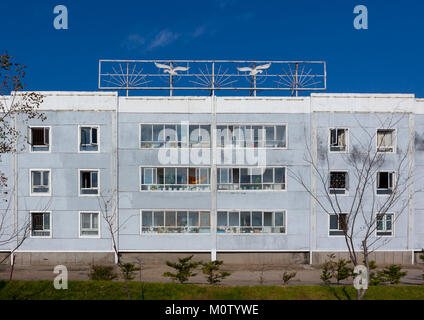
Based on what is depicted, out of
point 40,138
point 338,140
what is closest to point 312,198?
point 338,140

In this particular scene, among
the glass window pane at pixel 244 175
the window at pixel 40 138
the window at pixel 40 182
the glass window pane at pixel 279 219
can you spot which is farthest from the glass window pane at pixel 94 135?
the glass window pane at pixel 279 219

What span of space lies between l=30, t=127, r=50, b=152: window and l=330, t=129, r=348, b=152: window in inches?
865

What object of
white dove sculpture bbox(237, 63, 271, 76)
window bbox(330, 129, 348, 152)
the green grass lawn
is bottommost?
the green grass lawn

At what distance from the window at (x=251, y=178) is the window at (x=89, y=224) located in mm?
9889

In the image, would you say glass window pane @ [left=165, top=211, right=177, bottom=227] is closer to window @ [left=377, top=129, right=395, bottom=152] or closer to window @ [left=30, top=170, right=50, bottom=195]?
window @ [left=30, top=170, right=50, bottom=195]

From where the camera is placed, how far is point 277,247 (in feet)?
75.7

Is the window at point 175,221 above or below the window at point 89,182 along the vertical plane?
below

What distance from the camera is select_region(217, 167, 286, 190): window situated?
23297mm

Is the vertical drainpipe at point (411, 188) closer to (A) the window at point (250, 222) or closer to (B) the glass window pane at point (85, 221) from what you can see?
(A) the window at point (250, 222)

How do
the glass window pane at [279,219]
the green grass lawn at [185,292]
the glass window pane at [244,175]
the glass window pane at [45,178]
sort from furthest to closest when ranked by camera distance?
the glass window pane at [244,175] → the glass window pane at [279,219] → the glass window pane at [45,178] → the green grass lawn at [185,292]

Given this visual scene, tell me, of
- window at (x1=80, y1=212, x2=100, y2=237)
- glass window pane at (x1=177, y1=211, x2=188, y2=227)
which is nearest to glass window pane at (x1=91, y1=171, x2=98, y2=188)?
window at (x1=80, y1=212, x2=100, y2=237)

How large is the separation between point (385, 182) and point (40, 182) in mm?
26737

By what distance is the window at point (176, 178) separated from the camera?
76.4ft
